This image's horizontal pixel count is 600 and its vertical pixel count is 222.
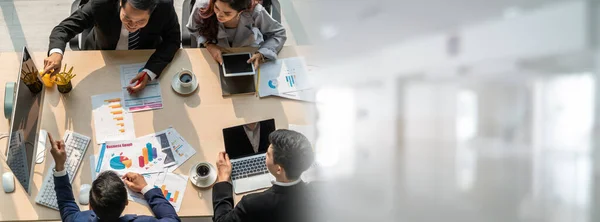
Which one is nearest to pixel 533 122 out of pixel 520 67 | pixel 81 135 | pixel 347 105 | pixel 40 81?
pixel 520 67

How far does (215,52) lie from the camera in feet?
5.24

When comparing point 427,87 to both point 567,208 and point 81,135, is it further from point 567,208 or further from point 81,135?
point 81,135

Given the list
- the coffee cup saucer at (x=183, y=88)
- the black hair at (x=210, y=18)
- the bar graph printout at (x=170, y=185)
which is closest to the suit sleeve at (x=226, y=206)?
the bar graph printout at (x=170, y=185)

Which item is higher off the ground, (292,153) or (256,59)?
(256,59)

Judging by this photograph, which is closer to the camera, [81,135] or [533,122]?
[533,122]

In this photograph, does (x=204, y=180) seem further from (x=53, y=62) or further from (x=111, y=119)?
(x=53, y=62)

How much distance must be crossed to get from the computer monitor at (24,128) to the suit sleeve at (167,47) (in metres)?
0.36

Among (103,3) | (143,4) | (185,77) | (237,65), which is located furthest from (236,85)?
(103,3)

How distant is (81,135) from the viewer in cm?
148

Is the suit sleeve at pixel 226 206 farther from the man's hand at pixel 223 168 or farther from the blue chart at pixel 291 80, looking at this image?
the blue chart at pixel 291 80

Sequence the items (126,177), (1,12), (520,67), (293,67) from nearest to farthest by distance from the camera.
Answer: (520,67)
(126,177)
(293,67)
(1,12)

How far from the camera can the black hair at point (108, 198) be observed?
127 cm

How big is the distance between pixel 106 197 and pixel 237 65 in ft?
2.00

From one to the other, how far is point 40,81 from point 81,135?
22cm
